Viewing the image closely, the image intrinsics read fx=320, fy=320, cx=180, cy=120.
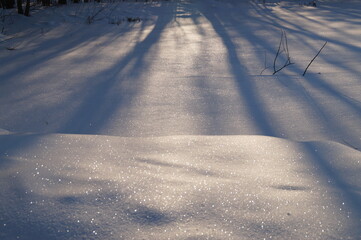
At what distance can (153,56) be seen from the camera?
10.1ft

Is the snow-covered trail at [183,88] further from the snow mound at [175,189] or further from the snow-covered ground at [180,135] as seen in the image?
the snow mound at [175,189]

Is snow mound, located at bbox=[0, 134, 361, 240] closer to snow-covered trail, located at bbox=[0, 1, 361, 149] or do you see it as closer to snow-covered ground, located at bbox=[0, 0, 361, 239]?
snow-covered ground, located at bbox=[0, 0, 361, 239]

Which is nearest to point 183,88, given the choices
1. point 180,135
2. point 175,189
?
point 180,135

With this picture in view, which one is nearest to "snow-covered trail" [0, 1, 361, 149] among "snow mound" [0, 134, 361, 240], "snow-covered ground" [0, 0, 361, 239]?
"snow-covered ground" [0, 0, 361, 239]

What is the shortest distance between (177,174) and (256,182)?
0.85 ft

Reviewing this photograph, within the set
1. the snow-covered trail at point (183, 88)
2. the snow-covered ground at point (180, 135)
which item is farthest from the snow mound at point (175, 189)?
the snow-covered trail at point (183, 88)

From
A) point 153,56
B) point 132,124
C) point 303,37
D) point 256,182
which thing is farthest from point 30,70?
point 303,37

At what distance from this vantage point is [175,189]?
3.15ft

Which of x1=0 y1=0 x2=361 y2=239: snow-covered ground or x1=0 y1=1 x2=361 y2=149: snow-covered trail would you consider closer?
x1=0 y1=0 x2=361 y2=239: snow-covered ground

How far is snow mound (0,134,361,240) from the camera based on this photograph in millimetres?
789

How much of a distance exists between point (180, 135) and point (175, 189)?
58 cm

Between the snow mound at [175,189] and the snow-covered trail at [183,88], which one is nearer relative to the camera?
the snow mound at [175,189]

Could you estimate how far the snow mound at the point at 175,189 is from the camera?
31.1 inches

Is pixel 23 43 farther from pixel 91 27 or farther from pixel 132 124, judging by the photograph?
pixel 132 124
